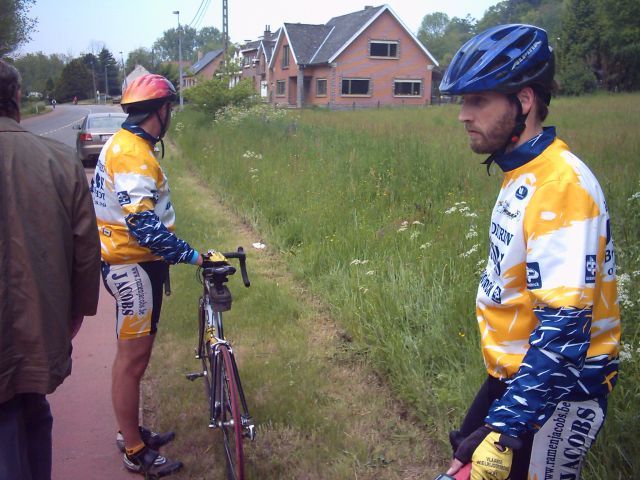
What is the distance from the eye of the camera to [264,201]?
9.67 meters

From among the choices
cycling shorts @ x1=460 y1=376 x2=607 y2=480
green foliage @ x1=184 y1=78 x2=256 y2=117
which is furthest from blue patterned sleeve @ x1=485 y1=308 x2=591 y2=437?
green foliage @ x1=184 y1=78 x2=256 y2=117

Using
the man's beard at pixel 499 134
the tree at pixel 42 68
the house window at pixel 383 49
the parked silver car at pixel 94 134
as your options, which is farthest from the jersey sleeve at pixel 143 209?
the tree at pixel 42 68

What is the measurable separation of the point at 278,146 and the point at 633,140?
6798 mm

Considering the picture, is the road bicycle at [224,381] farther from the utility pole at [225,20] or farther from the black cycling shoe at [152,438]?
the utility pole at [225,20]

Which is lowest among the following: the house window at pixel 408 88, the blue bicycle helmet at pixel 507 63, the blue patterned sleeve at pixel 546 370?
the blue patterned sleeve at pixel 546 370

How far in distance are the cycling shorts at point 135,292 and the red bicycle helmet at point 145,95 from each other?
886mm

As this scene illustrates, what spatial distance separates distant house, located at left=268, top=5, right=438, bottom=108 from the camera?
46.9m

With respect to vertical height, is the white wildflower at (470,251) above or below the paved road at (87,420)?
above

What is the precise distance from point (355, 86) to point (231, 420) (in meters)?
46.7

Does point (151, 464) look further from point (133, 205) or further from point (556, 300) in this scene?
point (556, 300)

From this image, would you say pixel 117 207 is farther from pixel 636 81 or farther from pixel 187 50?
pixel 187 50

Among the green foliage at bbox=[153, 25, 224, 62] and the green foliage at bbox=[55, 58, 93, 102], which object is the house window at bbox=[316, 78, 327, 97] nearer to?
the green foliage at bbox=[55, 58, 93, 102]

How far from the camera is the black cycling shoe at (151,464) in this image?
3582 mm

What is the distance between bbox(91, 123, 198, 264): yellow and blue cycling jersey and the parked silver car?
14767mm
